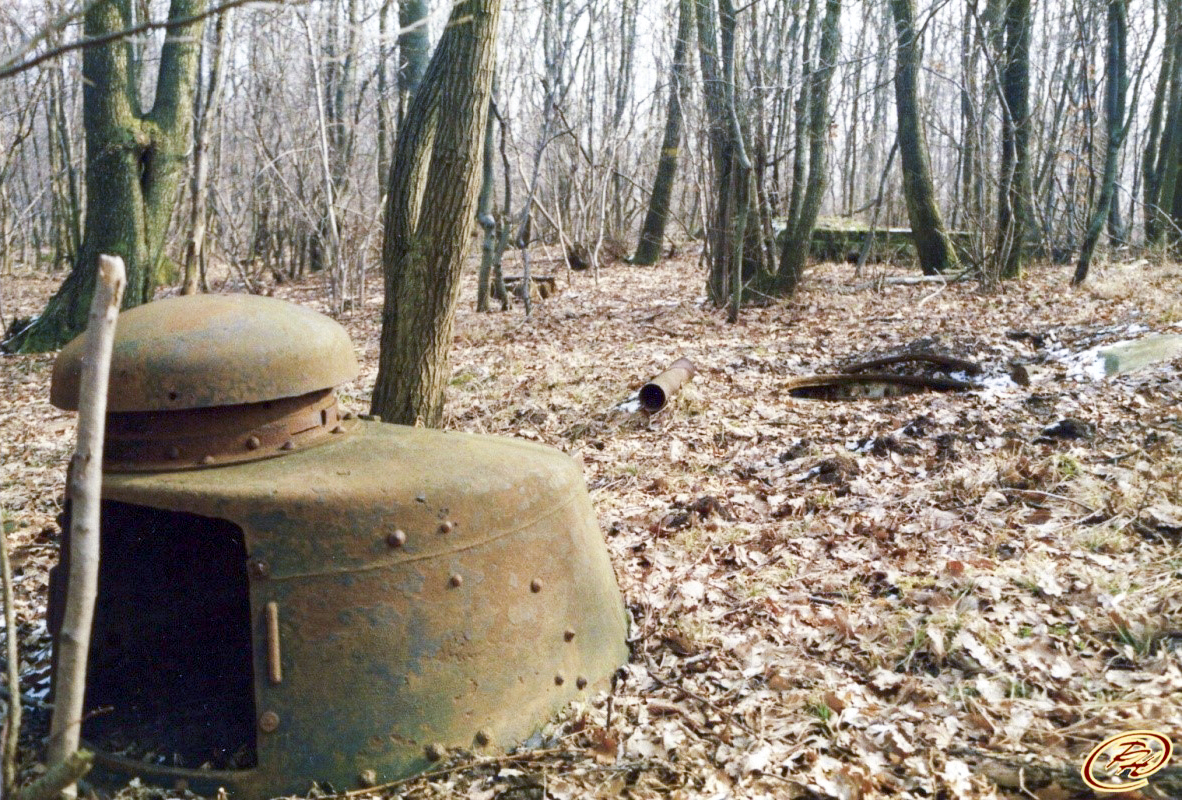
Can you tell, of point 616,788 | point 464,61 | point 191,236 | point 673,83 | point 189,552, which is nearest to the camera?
point 616,788

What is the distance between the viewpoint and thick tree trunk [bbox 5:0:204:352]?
35.0 feet

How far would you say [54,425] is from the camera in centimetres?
790

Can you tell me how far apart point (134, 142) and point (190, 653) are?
909 centimetres

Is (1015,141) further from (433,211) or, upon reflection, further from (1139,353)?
(433,211)

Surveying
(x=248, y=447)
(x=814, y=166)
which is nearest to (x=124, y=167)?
(x=814, y=166)

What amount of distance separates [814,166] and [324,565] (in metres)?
10.2

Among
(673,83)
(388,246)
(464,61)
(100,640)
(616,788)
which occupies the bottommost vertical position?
(616,788)

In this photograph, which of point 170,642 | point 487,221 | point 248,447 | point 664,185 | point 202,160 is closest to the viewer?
point 248,447

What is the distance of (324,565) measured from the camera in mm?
2723

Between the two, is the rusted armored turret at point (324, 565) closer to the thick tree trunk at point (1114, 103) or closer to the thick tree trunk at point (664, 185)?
the thick tree trunk at point (1114, 103)

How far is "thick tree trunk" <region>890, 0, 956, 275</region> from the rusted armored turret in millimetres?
11580

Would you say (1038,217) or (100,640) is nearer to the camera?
(100,640)

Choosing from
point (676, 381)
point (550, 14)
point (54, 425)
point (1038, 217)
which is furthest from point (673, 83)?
point (54, 425)

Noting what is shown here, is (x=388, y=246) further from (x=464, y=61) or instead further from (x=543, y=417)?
(x=543, y=417)
